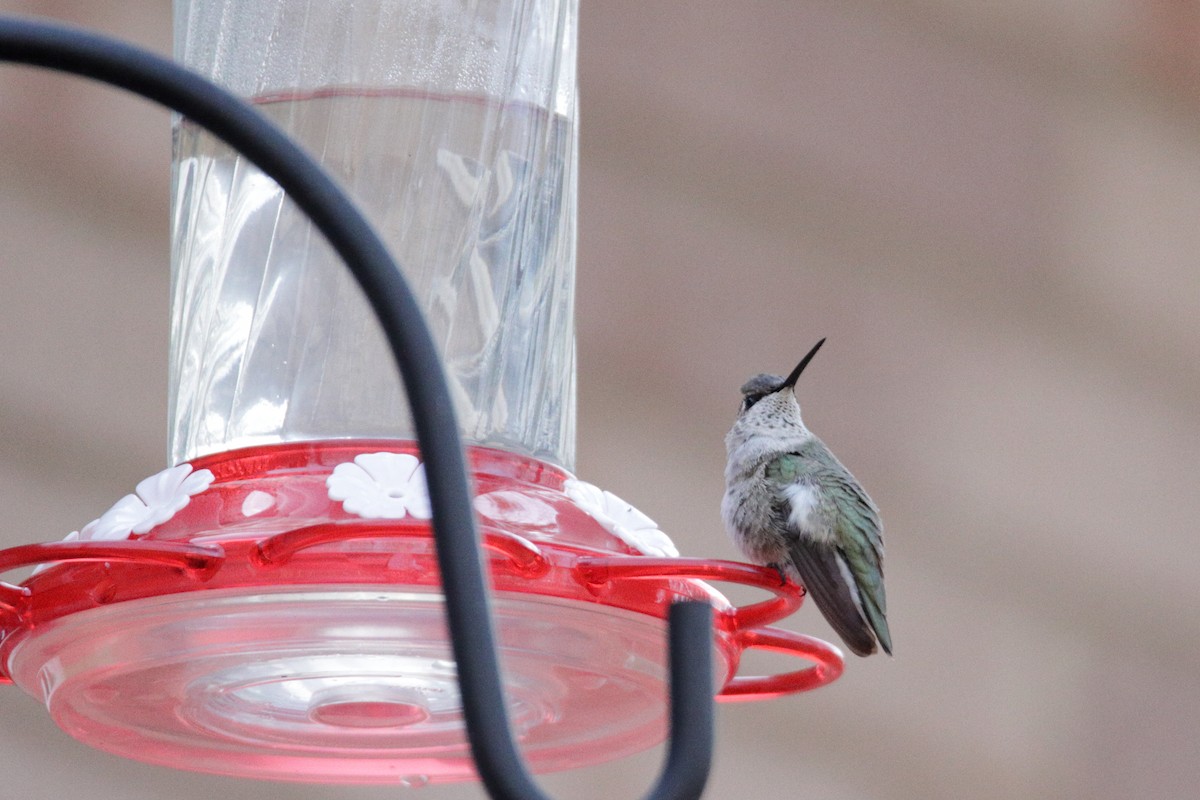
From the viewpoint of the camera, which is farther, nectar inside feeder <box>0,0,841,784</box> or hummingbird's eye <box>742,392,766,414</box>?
hummingbird's eye <box>742,392,766,414</box>

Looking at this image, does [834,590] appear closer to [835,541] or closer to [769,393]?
[835,541]

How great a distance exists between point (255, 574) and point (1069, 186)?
475 cm

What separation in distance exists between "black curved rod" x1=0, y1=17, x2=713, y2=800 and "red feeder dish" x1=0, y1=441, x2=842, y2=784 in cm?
31

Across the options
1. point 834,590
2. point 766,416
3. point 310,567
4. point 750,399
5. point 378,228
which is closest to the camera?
point 310,567

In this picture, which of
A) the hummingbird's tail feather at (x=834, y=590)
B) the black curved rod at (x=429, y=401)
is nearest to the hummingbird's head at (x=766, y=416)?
the hummingbird's tail feather at (x=834, y=590)

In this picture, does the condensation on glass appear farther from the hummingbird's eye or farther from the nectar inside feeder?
the hummingbird's eye

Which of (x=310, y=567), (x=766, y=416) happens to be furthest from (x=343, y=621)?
(x=766, y=416)

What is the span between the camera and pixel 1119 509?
5.79m

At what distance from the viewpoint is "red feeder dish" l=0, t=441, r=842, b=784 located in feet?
5.19

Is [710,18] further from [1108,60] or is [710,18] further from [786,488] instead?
[786,488]

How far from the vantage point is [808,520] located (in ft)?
9.39

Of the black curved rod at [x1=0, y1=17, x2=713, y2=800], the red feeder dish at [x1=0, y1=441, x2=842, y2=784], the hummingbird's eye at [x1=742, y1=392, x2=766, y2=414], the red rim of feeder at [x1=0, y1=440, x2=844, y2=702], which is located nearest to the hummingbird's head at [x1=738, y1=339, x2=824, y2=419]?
the hummingbird's eye at [x1=742, y1=392, x2=766, y2=414]

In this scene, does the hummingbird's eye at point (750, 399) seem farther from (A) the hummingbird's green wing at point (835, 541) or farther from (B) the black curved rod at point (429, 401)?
(B) the black curved rod at point (429, 401)

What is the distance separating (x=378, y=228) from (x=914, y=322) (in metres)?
3.47
